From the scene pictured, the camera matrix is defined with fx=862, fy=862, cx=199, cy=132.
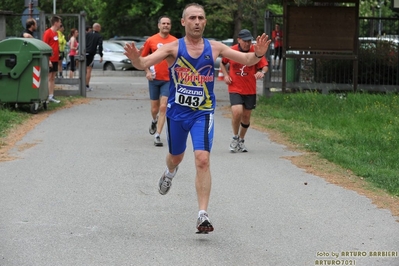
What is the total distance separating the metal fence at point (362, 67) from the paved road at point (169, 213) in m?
8.66

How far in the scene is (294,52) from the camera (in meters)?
22.0

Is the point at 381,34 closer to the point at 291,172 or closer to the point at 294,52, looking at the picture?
the point at 294,52

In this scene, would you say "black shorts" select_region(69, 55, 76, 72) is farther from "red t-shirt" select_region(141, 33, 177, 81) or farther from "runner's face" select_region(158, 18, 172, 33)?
"runner's face" select_region(158, 18, 172, 33)

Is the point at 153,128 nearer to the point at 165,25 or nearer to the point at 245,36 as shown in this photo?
the point at 165,25

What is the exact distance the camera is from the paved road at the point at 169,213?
654cm

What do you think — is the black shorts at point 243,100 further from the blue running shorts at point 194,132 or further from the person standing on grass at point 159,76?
the blue running shorts at point 194,132

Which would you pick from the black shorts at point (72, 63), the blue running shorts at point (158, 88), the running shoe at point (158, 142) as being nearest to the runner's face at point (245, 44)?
the blue running shorts at point (158, 88)

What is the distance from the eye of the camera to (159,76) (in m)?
13.0

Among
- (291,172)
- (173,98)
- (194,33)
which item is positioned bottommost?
(291,172)

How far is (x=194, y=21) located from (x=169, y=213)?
6.16 ft

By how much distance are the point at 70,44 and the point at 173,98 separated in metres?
16.4

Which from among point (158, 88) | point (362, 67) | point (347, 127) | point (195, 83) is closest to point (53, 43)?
point (158, 88)

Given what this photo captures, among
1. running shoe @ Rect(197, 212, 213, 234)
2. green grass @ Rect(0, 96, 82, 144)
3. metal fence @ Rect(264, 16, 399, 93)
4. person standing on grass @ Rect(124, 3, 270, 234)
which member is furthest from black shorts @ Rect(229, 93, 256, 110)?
metal fence @ Rect(264, 16, 399, 93)

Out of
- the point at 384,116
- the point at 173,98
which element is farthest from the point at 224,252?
the point at 384,116
